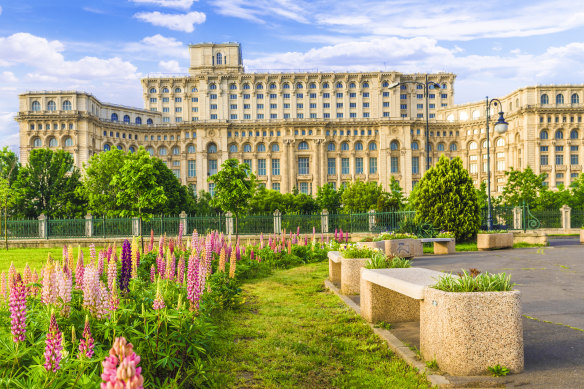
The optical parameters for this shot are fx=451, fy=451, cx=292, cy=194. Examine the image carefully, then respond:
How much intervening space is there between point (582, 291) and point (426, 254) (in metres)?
9.86

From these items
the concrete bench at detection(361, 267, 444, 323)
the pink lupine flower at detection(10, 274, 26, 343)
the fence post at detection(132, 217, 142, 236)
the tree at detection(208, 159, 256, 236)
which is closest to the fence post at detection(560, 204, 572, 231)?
the tree at detection(208, 159, 256, 236)

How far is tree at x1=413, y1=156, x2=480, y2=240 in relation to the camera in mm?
21281

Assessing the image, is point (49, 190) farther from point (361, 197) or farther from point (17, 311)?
point (17, 311)

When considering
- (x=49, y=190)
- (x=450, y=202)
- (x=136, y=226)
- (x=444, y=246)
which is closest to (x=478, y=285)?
(x=444, y=246)

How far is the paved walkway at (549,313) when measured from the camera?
187 inches

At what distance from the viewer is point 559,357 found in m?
5.27

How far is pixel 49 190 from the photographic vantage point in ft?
189

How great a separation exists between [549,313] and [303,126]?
294 ft

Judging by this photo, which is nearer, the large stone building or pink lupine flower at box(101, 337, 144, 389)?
pink lupine flower at box(101, 337, 144, 389)

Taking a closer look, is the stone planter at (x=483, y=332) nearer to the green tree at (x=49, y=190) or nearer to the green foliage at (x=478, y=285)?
the green foliage at (x=478, y=285)

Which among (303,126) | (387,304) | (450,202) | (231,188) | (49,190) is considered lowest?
(387,304)

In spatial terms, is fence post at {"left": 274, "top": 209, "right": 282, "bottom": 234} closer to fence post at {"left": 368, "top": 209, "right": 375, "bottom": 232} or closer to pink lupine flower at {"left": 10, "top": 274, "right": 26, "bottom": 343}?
fence post at {"left": 368, "top": 209, "right": 375, "bottom": 232}

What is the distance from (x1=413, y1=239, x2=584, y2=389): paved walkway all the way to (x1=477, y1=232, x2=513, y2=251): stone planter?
3.27 meters

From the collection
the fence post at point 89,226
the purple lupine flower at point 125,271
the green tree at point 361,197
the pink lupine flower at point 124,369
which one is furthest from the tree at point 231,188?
the green tree at point 361,197
